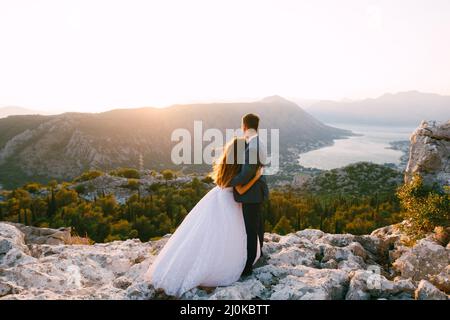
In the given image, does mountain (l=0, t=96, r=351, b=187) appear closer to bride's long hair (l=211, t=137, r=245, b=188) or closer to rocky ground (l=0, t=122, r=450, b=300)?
rocky ground (l=0, t=122, r=450, b=300)

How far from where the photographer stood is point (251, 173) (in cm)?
538

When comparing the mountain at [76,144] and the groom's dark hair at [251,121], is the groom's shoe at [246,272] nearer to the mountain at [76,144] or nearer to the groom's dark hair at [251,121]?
the groom's dark hair at [251,121]

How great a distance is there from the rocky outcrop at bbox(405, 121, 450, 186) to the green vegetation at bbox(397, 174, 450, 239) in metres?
1.20

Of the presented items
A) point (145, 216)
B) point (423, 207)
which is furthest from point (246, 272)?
point (145, 216)

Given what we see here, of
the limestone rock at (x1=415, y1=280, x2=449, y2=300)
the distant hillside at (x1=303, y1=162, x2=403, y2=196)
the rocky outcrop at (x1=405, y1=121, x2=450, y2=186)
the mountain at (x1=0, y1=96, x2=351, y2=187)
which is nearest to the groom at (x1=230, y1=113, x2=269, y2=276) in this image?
the limestone rock at (x1=415, y1=280, x2=449, y2=300)

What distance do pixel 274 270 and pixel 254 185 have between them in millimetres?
1669

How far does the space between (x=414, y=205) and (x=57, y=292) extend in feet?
28.3

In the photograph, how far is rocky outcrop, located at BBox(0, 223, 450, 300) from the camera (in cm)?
511

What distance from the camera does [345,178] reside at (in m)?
67.8

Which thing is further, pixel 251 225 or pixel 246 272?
pixel 246 272

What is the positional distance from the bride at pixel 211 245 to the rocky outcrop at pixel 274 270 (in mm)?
196

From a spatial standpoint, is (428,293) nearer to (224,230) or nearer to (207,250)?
(224,230)

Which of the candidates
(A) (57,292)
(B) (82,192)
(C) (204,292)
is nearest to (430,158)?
(C) (204,292)
